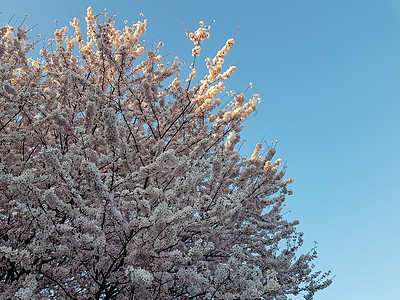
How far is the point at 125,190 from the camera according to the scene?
3898 mm

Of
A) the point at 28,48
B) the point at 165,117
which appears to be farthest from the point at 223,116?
the point at 28,48

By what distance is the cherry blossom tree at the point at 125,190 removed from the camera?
3617 millimetres

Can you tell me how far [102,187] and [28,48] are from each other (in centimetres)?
610

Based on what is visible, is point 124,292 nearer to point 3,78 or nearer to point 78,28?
point 3,78

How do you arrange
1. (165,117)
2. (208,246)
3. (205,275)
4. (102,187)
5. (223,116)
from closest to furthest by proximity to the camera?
1. (102,187)
2. (208,246)
3. (205,275)
4. (165,117)
5. (223,116)

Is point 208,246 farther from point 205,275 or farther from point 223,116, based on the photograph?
point 223,116

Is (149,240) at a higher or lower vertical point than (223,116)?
lower

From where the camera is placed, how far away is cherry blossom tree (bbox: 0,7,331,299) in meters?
3.62

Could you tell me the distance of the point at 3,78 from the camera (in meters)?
5.48

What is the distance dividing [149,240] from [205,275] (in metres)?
1.34

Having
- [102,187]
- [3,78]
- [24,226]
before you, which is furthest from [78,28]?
[102,187]

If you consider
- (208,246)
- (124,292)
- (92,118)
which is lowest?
(124,292)

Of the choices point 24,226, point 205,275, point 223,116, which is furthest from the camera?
point 223,116

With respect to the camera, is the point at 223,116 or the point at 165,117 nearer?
the point at 165,117
